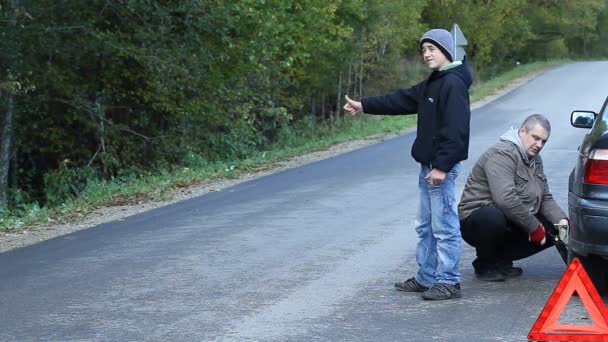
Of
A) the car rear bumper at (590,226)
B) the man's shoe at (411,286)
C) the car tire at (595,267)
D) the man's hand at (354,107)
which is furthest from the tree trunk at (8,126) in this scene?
the car rear bumper at (590,226)

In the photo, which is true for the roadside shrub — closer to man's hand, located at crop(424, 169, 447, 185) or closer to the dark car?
man's hand, located at crop(424, 169, 447, 185)

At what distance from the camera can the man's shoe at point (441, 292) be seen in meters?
7.58

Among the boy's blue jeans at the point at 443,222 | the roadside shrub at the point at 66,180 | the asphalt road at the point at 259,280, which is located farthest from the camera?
the roadside shrub at the point at 66,180

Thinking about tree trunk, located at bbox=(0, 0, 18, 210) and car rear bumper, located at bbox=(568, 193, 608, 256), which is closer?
car rear bumper, located at bbox=(568, 193, 608, 256)

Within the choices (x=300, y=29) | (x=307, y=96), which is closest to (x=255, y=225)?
(x=300, y=29)

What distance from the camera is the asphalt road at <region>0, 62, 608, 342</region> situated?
6.88 m

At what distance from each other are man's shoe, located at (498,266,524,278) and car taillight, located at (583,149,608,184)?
1.43 metres

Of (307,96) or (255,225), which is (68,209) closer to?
(255,225)

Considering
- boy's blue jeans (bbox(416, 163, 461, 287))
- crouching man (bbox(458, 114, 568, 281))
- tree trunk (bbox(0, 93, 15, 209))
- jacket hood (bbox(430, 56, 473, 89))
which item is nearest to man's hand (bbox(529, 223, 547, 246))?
crouching man (bbox(458, 114, 568, 281))

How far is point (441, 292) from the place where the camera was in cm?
758

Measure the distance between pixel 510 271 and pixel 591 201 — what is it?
150cm

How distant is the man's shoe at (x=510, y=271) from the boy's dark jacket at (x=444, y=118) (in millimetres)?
1307

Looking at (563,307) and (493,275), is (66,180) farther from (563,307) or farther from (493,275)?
(563,307)

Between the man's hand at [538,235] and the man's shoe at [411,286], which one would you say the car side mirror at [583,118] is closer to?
the man's hand at [538,235]
